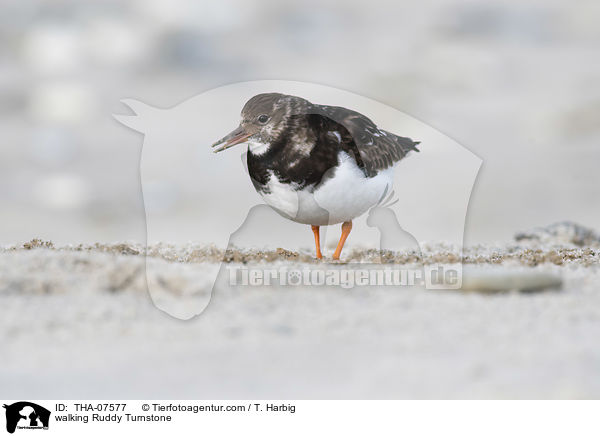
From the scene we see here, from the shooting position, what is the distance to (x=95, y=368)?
11.5 feet

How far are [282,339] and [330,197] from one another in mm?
1677

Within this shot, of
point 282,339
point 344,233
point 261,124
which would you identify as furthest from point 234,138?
point 282,339

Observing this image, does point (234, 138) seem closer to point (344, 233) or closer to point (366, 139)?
point (366, 139)

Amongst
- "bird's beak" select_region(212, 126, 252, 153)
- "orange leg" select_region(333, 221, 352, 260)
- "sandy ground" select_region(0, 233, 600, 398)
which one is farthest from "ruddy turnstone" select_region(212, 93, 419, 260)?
"sandy ground" select_region(0, 233, 600, 398)

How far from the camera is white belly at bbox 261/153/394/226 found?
17.1 ft

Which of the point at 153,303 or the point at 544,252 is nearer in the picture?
the point at 153,303

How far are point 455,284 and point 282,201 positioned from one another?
4.67ft

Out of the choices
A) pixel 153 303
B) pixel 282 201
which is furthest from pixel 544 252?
pixel 153 303
